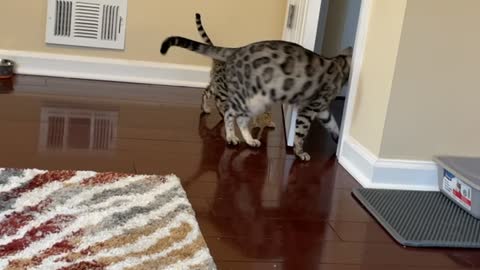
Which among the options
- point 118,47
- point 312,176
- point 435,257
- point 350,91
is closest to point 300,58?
point 350,91

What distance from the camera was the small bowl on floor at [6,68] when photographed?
3473 millimetres

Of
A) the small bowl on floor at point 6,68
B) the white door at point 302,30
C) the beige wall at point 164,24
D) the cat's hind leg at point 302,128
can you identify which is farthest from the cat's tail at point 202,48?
the small bowl on floor at point 6,68

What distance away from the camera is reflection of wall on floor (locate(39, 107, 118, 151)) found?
2639 mm

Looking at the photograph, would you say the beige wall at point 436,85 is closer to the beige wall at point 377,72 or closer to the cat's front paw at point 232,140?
the beige wall at point 377,72

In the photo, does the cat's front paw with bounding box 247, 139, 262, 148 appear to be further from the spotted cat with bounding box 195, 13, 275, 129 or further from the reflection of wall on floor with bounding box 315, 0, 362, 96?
the reflection of wall on floor with bounding box 315, 0, 362, 96

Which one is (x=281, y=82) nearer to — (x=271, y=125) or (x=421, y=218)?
(x=271, y=125)

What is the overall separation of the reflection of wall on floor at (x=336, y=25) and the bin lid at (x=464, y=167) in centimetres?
154

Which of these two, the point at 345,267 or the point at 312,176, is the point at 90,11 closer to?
the point at 312,176

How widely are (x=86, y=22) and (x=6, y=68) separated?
1.57 ft

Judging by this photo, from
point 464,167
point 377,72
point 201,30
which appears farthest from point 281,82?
point 201,30

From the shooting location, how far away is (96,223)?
77.0 inches

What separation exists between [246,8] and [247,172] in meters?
1.44

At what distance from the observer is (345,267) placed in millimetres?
1937

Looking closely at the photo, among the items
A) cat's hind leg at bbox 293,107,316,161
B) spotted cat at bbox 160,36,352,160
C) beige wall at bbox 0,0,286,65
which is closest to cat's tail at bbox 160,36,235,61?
spotted cat at bbox 160,36,352,160
